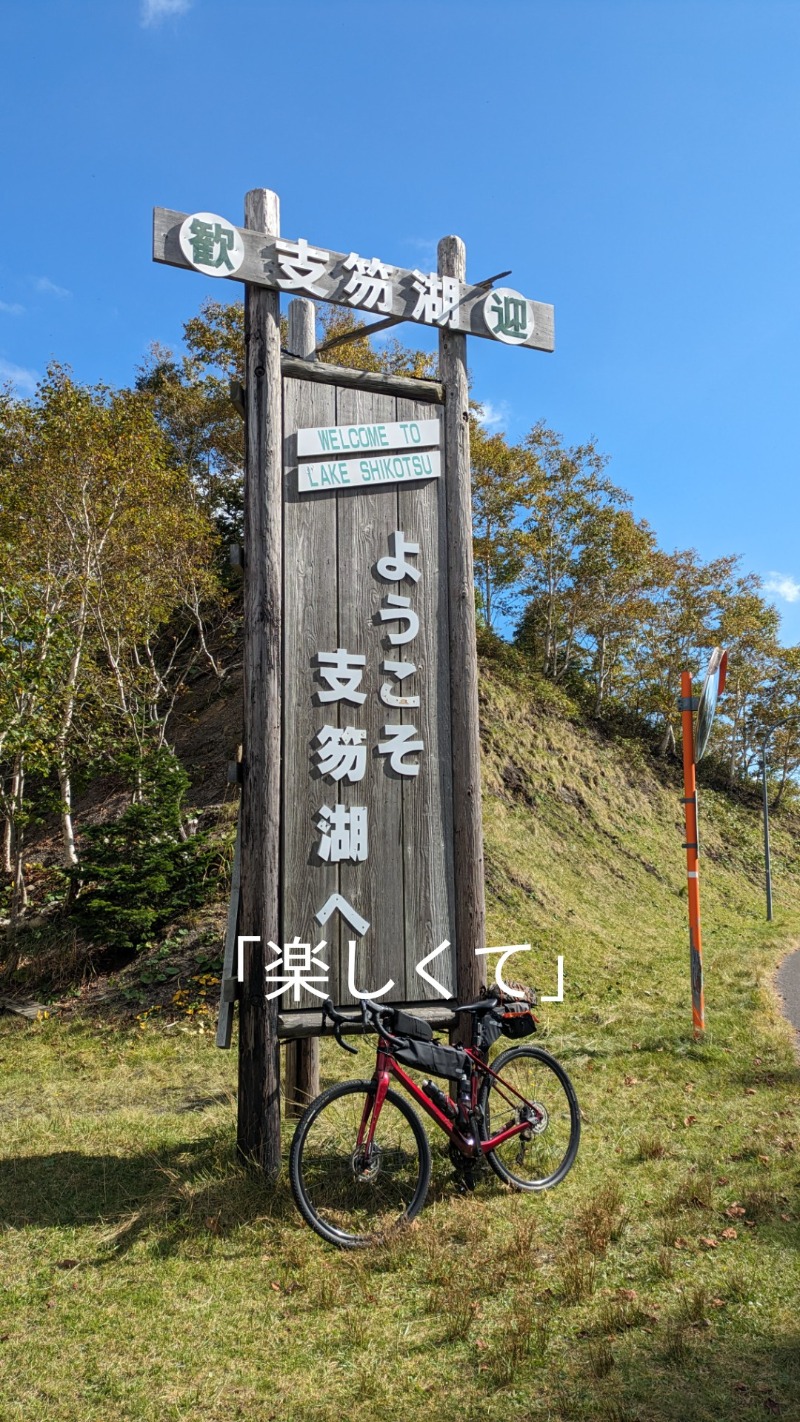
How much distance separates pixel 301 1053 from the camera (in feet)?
21.7

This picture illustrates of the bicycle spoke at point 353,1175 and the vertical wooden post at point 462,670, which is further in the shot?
the vertical wooden post at point 462,670

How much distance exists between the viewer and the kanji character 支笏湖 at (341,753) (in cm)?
602

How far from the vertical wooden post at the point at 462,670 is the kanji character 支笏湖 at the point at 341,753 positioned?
69 centimetres

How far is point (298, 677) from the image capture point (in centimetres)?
607

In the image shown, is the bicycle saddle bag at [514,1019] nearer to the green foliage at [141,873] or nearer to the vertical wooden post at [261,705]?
the vertical wooden post at [261,705]

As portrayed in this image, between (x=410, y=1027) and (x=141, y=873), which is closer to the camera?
(x=410, y=1027)

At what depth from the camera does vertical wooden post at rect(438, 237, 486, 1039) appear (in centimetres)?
614

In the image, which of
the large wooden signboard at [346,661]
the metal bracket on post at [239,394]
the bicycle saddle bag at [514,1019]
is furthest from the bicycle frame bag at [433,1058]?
the metal bracket on post at [239,394]

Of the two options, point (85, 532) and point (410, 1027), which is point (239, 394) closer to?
point (410, 1027)

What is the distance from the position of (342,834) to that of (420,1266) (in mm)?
2470

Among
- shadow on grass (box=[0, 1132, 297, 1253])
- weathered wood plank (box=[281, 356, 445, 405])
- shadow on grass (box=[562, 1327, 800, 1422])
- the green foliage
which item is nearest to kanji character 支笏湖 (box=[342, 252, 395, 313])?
weathered wood plank (box=[281, 356, 445, 405])

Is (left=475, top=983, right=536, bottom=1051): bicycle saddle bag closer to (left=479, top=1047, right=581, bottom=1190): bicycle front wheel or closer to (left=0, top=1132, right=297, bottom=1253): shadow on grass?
(left=479, top=1047, right=581, bottom=1190): bicycle front wheel

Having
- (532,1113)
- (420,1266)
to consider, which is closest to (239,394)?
(532,1113)

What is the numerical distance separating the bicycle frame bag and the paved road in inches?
241
